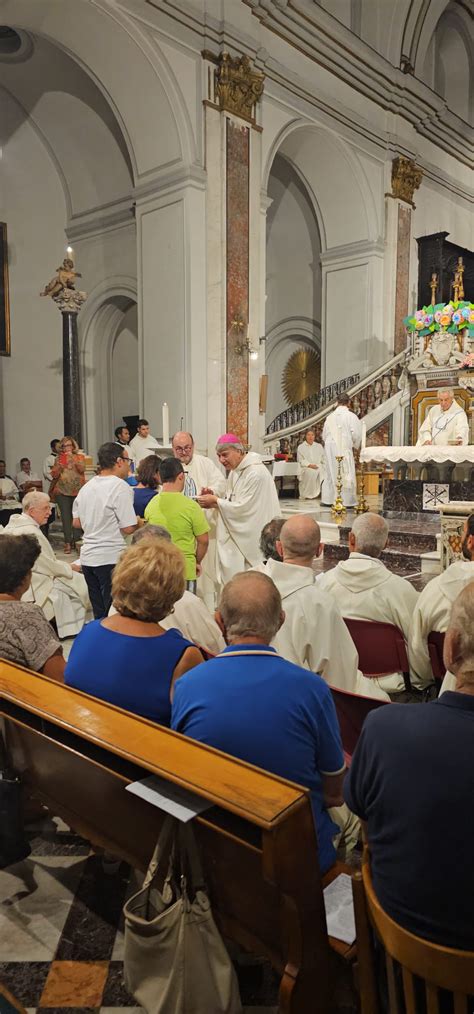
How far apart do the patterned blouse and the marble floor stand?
70 centimetres

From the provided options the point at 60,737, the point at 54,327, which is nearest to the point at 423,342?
the point at 54,327

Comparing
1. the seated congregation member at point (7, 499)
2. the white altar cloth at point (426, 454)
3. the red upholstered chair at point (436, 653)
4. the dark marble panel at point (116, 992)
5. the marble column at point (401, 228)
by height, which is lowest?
the dark marble panel at point (116, 992)

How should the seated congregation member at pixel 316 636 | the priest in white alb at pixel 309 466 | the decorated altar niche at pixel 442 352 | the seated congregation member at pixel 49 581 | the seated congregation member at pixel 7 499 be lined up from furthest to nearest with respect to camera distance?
the priest in white alb at pixel 309 466, the decorated altar niche at pixel 442 352, the seated congregation member at pixel 7 499, the seated congregation member at pixel 49 581, the seated congregation member at pixel 316 636

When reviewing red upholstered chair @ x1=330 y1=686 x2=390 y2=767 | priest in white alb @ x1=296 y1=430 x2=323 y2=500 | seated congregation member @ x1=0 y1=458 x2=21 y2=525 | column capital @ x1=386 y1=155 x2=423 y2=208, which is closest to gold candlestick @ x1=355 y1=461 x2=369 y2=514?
priest in white alb @ x1=296 y1=430 x2=323 y2=500

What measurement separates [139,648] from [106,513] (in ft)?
8.87

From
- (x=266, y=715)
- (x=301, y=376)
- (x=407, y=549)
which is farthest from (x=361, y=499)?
(x=301, y=376)

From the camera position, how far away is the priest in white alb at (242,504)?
232 inches

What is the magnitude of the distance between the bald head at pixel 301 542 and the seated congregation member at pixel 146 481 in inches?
116

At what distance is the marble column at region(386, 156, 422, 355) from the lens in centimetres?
1516

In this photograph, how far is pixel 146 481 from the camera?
590 cm

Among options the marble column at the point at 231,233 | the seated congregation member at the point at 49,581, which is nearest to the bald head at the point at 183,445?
the seated congregation member at the point at 49,581

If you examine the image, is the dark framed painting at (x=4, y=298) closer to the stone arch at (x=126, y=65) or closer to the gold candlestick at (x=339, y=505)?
the stone arch at (x=126, y=65)

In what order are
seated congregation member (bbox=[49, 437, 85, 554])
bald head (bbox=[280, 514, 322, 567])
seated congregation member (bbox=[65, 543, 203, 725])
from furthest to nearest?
seated congregation member (bbox=[49, 437, 85, 554]) < bald head (bbox=[280, 514, 322, 567]) < seated congregation member (bbox=[65, 543, 203, 725])

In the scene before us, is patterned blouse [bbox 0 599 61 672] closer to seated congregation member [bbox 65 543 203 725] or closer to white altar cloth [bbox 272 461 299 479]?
seated congregation member [bbox 65 543 203 725]
